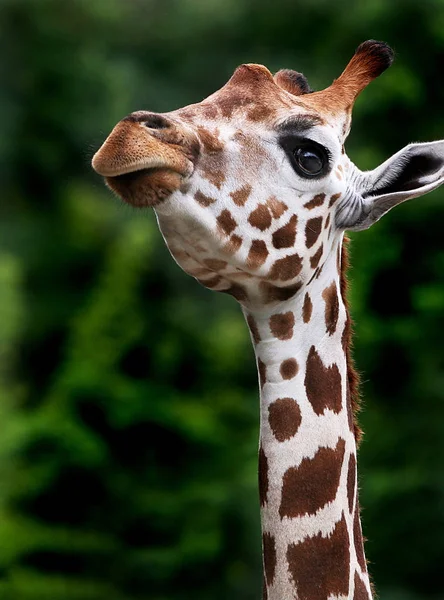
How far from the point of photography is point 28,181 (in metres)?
14.7

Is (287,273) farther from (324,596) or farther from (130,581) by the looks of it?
(130,581)

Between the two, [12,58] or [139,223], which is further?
[12,58]

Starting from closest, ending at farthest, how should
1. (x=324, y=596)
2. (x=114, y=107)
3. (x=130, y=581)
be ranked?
(x=324, y=596) → (x=130, y=581) → (x=114, y=107)

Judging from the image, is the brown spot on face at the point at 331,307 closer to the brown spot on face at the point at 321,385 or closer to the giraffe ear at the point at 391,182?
the brown spot on face at the point at 321,385

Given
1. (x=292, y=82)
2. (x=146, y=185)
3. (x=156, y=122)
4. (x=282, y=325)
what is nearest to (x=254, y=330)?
(x=282, y=325)

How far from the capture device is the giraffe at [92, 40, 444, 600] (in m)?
4.11

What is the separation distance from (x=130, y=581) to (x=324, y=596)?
7.85 metres

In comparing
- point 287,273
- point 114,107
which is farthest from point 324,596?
point 114,107

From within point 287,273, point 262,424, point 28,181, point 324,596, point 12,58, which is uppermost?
point 12,58

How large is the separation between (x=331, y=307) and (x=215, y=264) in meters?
0.45

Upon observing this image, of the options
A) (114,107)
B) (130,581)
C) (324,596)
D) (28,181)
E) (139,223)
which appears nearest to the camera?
(324,596)

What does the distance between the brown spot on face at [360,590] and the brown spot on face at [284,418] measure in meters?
0.49

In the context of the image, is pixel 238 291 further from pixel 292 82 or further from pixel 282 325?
pixel 292 82

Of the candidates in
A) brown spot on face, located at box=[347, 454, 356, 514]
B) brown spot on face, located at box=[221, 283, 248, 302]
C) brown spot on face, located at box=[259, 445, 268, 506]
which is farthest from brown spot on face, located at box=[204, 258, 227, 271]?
brown spot on face, located at box=[347, 454, 356, 514]
